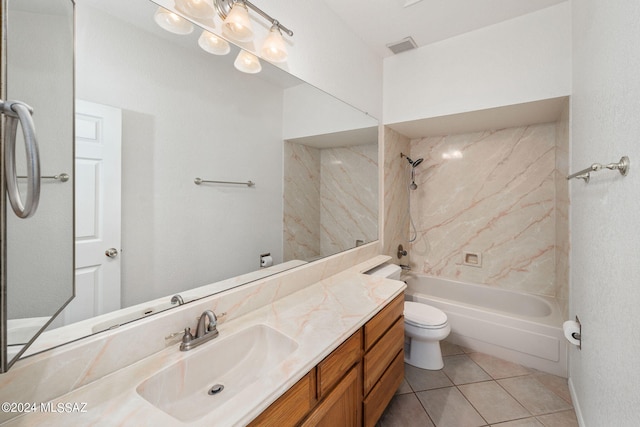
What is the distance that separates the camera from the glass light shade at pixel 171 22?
104 cm

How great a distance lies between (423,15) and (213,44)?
65.1 inches

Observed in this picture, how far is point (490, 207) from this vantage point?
283 centimetres

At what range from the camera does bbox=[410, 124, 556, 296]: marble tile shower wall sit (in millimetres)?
2594

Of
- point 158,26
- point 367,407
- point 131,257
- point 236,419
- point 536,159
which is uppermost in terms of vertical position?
point 158,26

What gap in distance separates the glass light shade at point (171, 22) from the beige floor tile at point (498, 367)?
2966 mm

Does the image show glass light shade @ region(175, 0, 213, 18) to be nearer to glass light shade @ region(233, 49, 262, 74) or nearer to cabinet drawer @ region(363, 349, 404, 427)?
glass light shade @ region(233, 49, 262, 74)

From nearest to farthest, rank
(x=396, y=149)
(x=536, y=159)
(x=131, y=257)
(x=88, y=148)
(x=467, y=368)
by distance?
(x=88, y=148) < (x=131, y=257) < (x=467, y=368) < (x=536, y=159) < (x=396, y=149)

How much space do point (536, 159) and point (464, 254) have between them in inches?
46.0

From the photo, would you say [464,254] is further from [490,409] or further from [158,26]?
[158,26]

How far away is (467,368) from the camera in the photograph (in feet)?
7.18

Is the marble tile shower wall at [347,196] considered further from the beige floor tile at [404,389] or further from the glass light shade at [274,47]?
the beige floor tile at [404,389]

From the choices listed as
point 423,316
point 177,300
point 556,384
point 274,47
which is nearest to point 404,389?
point 423,316

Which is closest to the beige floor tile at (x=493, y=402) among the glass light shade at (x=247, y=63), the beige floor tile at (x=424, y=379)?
the beige floor tile at (x=424, y=379)

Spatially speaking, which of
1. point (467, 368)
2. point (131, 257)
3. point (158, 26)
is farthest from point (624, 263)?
point (158, 26)
